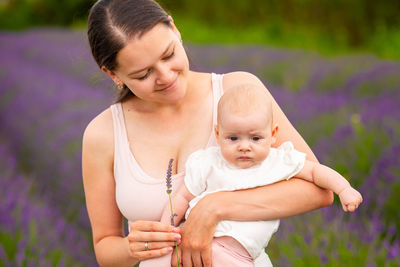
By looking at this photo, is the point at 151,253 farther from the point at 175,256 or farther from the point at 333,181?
the point at 333,181

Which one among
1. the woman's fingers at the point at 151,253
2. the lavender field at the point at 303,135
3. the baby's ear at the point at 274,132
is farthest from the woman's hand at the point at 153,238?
the lavender field at the point at 303,135

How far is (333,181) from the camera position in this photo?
178 cm

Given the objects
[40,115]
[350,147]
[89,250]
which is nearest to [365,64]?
[350,147]

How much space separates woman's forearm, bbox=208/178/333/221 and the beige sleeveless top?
9.2 inches

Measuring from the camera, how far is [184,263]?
187 centimetres

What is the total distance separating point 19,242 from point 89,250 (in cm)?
73

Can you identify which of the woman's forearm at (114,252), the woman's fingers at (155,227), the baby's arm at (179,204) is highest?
the baby's arm at (179,204)

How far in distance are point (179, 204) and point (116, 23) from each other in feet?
2.24

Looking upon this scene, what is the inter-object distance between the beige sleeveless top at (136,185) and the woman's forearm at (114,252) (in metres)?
0.11

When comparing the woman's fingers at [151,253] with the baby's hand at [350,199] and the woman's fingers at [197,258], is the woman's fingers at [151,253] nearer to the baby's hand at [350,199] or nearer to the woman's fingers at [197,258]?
the woman's fingers at [197,258]

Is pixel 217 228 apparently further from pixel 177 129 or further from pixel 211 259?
pixel 177 129

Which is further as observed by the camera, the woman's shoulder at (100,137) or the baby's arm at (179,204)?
the woman's shoulder at (100,137)

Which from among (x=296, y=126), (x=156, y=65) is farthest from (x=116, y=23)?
(x=296, y=126)

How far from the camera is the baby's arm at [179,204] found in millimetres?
1936
